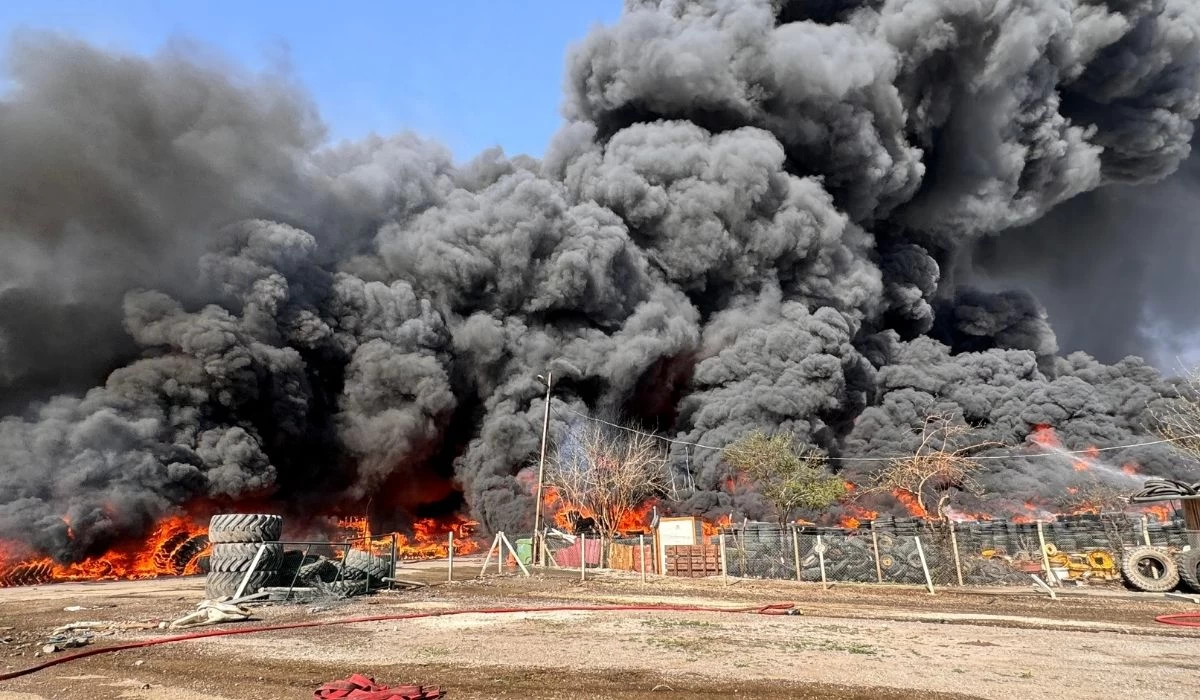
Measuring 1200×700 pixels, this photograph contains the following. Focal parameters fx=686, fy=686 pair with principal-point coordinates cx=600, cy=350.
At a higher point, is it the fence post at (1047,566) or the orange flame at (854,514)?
the orange flame at (854,514)

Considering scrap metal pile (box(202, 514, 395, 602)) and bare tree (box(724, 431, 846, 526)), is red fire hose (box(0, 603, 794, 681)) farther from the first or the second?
bare tree (box(724, 431, 846, 526))

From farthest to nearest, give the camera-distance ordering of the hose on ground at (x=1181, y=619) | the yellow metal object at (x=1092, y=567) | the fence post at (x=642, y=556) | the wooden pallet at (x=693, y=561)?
the wooden pallet at (x=693, y=561)
the fence post at (x=642, y=556)
the yellow metal object at (x=1092, y=567)
the hose on ground at (x=1181, y=619)

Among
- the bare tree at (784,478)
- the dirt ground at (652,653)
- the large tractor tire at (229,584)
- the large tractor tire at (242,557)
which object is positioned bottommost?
the dirt ground at (652,653)

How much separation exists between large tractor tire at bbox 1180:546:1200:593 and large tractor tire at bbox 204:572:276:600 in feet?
79.6

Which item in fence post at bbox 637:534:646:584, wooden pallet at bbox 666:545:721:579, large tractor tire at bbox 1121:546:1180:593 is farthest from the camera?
wooden pallet at bbox 666:545:721:579

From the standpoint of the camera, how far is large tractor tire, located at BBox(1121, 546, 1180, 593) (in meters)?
19.7

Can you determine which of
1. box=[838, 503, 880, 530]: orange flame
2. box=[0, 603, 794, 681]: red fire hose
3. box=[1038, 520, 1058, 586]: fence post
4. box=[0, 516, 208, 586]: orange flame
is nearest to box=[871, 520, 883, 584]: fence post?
box=[1038, 520, 1058, 586]: fence post

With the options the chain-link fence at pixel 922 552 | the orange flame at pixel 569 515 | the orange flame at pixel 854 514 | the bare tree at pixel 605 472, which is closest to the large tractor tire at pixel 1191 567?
the chain-link fence at pixel 922 552

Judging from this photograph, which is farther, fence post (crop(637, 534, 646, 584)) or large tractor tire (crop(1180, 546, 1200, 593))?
fence post (crop(637, 534, 646, 584))

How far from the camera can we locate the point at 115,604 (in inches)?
658

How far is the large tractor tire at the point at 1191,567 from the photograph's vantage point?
1878cm

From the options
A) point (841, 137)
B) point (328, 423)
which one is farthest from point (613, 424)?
point (841, 137)

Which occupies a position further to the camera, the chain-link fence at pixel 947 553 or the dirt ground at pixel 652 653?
the chain-link fence at pixel 947 553

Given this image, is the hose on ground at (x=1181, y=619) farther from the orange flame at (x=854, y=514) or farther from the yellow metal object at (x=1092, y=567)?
the orange flame at (x=854, y=514)
